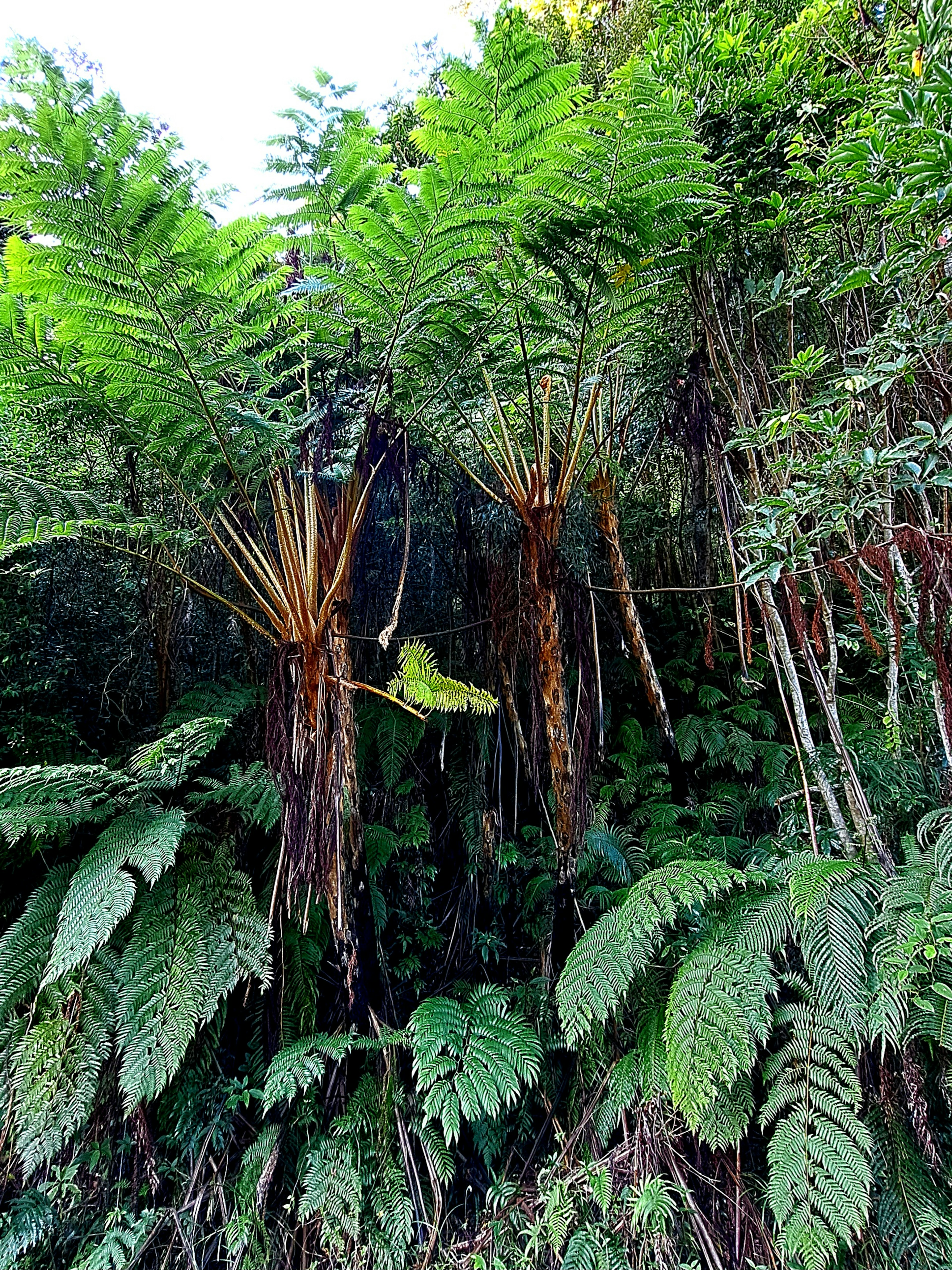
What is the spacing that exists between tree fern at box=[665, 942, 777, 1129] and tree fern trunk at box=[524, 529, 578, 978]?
0.48m

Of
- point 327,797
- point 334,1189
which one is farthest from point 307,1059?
point 327,797

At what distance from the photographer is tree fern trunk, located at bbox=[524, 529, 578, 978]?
77.3 inches

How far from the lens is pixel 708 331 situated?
7.01ft

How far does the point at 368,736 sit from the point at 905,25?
3146mm

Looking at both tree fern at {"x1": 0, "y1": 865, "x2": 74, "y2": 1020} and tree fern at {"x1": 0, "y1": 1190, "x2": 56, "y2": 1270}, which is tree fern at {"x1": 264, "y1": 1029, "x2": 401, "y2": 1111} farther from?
tree fern at {"x1": 0, "y1": 865, "x2": 74, "y2": 1020}

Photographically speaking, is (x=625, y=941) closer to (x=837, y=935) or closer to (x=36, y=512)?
(x=837, y=935)

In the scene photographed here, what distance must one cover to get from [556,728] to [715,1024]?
88 cm

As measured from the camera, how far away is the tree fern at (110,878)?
1646 mm

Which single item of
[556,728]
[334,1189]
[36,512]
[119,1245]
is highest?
[36,512]

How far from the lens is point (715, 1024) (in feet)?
4.75

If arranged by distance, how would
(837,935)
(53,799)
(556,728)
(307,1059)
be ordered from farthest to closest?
(556,728) < (53,799) < (307,1059) < (837,935)

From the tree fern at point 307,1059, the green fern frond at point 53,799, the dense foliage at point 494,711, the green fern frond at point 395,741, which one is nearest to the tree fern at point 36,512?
the dense foliage at point 494,711

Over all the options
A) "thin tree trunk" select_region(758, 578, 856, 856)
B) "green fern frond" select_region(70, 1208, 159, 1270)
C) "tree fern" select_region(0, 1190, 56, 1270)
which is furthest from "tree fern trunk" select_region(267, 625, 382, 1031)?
"thin tree trunk" select_region(758, 578, 856, 856)

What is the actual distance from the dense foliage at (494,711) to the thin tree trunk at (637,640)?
31 mm
